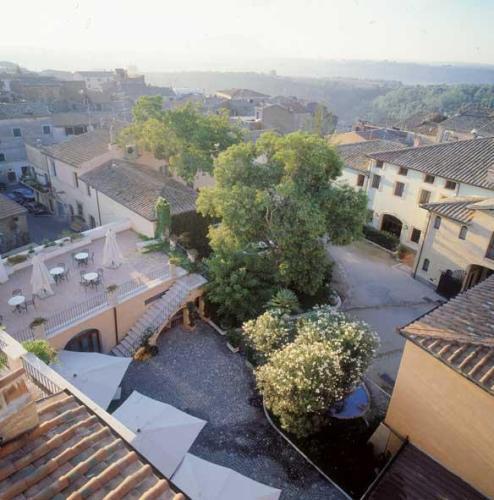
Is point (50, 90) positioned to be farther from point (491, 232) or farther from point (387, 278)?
point (491, 232)

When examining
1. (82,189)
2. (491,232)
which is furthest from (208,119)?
(491,232)

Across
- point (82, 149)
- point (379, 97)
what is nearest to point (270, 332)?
point (82, 149)

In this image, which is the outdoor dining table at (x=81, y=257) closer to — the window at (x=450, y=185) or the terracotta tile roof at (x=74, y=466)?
the terracotta tile roof at (x=74, y=466)

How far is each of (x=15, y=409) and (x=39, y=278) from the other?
13.8 meters

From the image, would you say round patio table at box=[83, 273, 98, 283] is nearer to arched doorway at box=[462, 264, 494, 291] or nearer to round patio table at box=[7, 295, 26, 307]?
round patio table at box=[7, 295, 26, 307]

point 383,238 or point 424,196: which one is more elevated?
point 424,196

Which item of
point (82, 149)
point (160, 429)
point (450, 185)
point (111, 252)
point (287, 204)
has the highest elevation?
point (287, 204)

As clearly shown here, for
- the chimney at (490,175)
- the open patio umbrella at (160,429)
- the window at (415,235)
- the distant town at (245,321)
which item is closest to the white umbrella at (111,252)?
the distant town at (245,321)

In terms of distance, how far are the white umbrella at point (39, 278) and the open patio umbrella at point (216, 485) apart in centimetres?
1167

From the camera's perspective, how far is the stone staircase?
19719 mm

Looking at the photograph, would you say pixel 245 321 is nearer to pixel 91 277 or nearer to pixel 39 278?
pixel 91 277

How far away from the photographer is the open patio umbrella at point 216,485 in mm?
11719

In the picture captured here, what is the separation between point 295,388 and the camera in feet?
45.8

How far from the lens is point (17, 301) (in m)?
18.2
